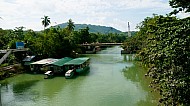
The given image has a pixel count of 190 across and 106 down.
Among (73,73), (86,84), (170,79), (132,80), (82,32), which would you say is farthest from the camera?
(82,32)

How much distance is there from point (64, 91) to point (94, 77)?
5.23m

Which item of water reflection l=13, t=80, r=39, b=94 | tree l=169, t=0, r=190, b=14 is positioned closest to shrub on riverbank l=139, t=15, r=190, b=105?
tree l=169, t=0, r=190, b=14

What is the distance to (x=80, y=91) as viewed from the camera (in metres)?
17.9

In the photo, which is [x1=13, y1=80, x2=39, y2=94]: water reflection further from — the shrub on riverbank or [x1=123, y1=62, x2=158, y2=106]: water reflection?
the shrub on riverbank

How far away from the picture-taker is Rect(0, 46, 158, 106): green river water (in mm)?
15055

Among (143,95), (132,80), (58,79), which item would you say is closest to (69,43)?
(58,79)

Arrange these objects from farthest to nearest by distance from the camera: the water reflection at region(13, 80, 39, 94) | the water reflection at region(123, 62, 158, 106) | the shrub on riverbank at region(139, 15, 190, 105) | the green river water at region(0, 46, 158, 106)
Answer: the water reflection at region(13, 80, 39, 94) → the green river water at region(0, 46, 158, 106) → the water reflection at region(123, 62, 158, 106) → the shrub on riverbank at region(139, 15, 190, 105)

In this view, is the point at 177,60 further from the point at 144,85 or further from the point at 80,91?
the point at 144,85

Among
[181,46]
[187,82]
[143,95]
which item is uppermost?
[181,46]

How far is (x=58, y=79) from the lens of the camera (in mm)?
22703

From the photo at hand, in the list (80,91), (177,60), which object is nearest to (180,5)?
(177,60)

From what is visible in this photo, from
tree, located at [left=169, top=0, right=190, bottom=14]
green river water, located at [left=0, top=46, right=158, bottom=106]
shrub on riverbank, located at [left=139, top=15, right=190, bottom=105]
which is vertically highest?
tree, located at [left=169, top=0, right=190, bottom=14]

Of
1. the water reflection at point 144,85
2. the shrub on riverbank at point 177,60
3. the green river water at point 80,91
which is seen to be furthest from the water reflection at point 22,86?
the shrub on riverbank at point 177,60

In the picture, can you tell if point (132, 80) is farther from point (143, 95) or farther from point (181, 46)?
point (181, 46)
